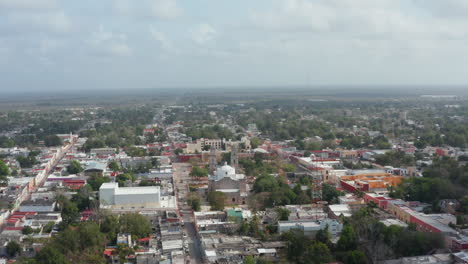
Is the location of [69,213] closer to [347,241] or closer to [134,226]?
[134,226]

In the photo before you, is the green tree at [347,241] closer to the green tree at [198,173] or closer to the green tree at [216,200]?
the green tree at [216,200]

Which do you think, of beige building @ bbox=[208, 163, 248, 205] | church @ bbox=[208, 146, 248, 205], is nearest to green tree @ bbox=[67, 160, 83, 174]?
church @ bbox=[208, 146, 248, 205]

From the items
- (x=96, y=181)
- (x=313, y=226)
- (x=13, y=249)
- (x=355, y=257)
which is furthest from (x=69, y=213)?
(x=355, y=257)

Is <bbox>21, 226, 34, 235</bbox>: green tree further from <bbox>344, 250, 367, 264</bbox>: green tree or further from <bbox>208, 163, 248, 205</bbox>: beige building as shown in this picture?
<bbox>344, 250, 367, 264</bbox>: green tree

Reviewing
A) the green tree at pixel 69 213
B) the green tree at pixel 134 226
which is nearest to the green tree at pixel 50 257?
the green tree at pixel 134 226

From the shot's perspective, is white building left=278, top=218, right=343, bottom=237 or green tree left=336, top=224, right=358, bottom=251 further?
white building left=278, top=218, right=343, bottom=237

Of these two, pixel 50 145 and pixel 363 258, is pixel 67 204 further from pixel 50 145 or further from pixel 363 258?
pixel 50 145
